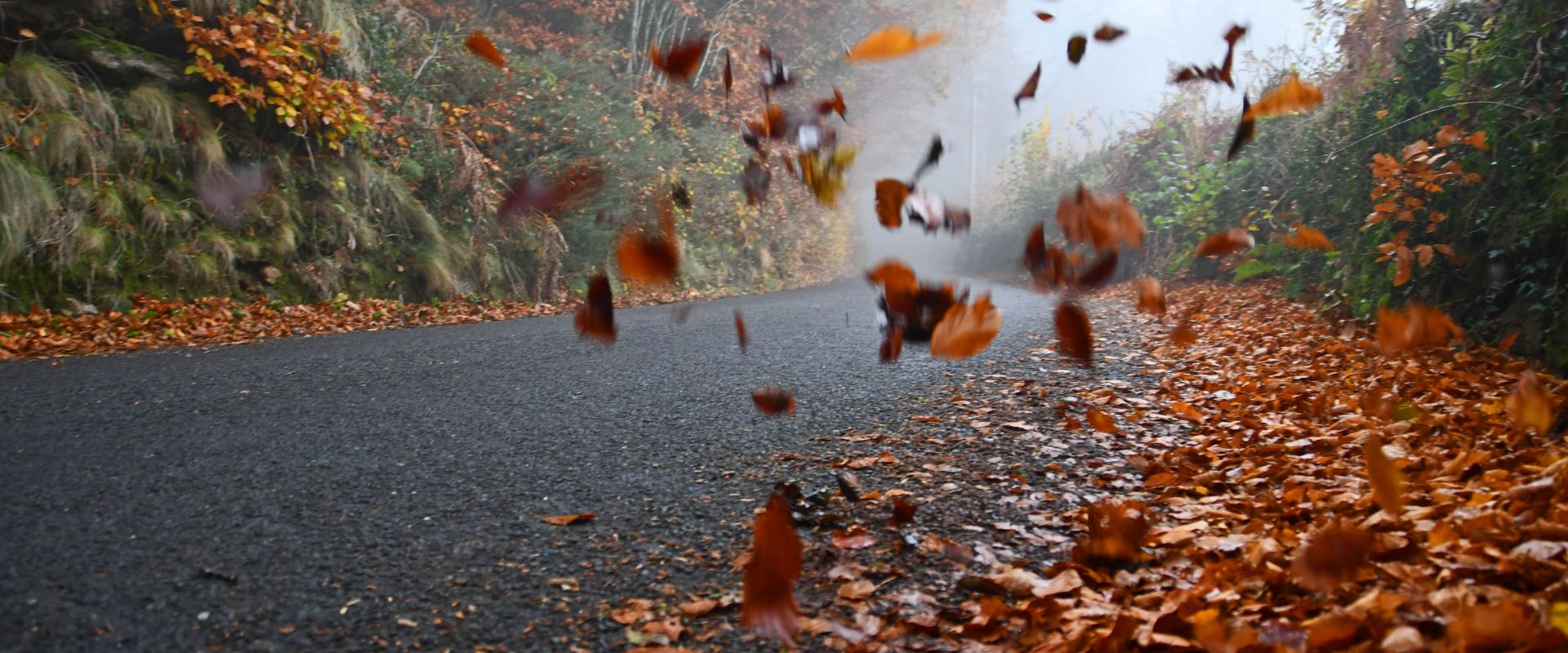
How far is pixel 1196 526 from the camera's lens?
8.18 feet

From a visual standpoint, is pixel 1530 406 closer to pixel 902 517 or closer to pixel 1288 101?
pixel 902 517

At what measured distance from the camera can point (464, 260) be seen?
1011 cm

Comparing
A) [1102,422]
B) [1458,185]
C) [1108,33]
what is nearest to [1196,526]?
[1102,422]

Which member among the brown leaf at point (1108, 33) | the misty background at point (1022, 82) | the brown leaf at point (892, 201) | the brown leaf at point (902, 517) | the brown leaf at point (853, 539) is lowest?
the brown leaf at point (853, 539)

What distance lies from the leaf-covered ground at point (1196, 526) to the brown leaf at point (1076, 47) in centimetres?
146

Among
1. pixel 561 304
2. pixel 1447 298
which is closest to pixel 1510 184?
pixel 1447 298

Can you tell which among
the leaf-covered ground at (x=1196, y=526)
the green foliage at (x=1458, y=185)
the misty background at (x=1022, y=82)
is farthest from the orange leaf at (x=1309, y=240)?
the leaf-covered ground at (x=1196, y=526)

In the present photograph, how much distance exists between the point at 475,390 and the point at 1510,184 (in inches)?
202

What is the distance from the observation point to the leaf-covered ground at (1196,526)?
181cm

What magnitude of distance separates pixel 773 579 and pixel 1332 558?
127 centimetres

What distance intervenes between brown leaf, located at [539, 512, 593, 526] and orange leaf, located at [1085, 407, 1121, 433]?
2.10 meters

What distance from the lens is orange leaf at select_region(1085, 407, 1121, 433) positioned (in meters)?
3.70

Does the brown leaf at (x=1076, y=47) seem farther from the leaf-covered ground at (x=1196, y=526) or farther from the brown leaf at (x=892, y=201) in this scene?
the leaf-covered ground at (x=1196, y=526)

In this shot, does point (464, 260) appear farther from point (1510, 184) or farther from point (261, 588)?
point (1510, 184)
